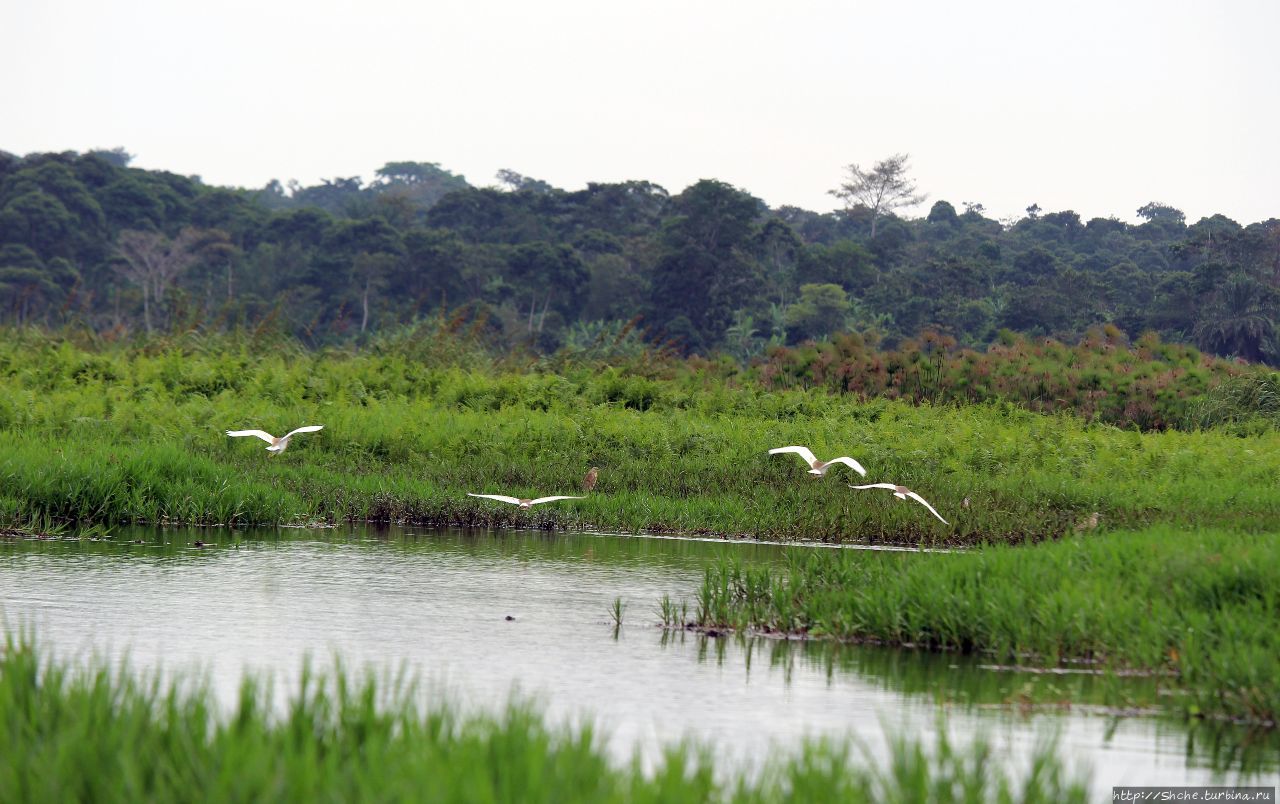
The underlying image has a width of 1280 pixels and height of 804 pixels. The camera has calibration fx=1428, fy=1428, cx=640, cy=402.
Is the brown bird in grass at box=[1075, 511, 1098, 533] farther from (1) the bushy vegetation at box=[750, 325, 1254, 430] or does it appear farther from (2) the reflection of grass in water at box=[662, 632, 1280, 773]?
(1) the bushy vegetation at box=[750, 325, 1254, 430]

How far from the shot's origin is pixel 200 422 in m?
18.3

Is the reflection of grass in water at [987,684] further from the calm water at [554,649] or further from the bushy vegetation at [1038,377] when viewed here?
the bushy vegetation at [1038,377]

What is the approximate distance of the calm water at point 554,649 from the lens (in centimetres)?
646

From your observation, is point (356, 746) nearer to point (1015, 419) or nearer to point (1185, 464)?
point (1185, 464)

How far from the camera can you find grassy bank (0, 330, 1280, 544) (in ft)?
45.1

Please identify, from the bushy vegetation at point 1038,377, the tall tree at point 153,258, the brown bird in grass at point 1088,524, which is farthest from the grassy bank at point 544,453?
the tall tree at point 153,258

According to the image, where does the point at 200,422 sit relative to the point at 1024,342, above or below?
below

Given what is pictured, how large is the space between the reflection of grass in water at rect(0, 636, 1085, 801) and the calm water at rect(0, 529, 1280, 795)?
1.39 feet

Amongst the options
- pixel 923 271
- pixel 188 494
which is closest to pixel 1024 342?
pixel 188 494

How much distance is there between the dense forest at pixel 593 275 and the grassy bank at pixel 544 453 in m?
30.5

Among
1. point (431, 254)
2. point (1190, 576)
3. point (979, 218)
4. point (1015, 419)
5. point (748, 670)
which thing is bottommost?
point (748, 670)

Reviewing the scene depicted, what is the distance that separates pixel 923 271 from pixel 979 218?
24246mm

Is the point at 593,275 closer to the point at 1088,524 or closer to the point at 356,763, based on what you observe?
the point at 1088,524

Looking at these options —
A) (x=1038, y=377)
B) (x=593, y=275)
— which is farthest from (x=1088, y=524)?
(x=593, y=275)
